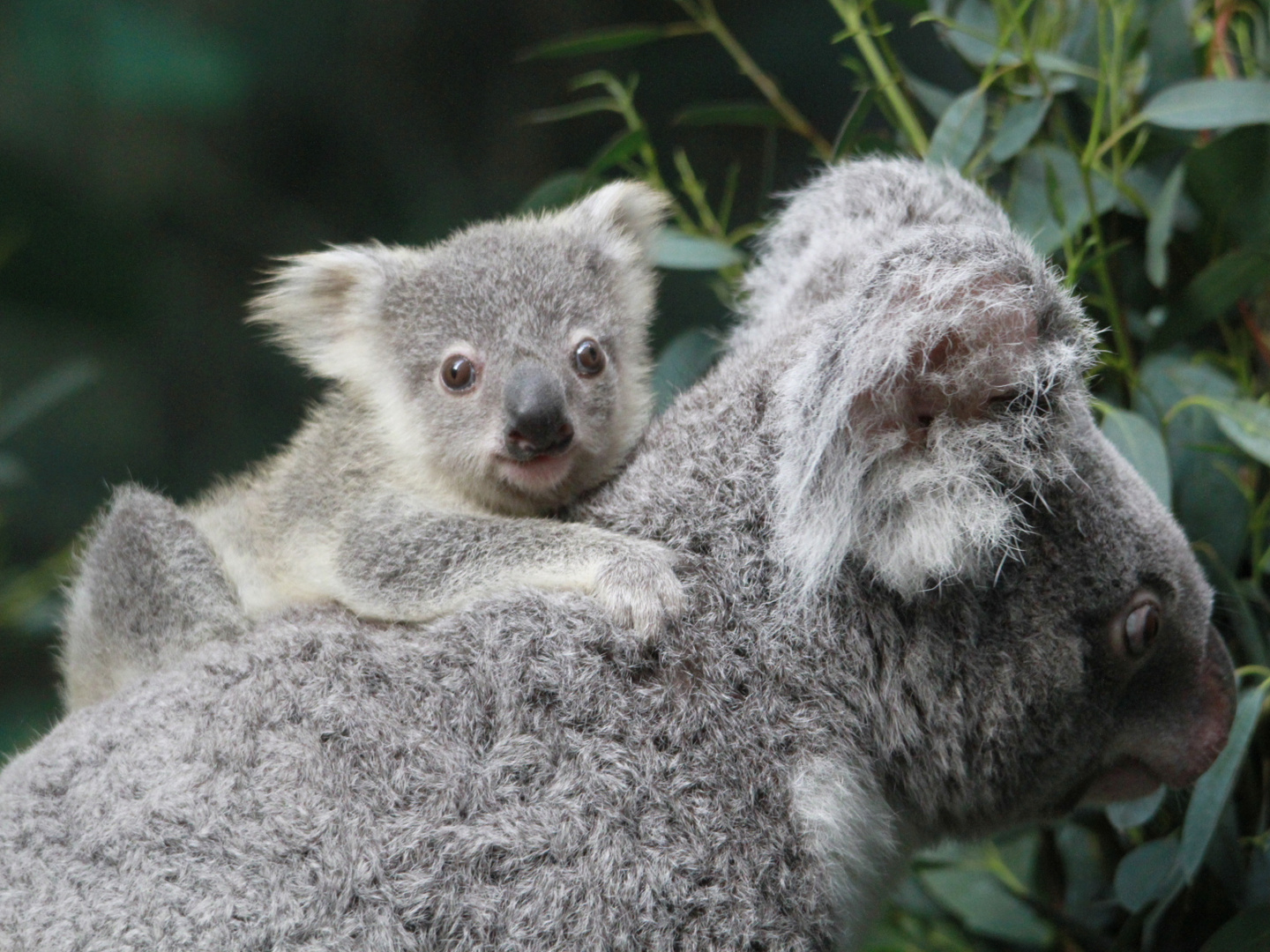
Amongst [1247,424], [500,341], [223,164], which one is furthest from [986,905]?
[223,164]

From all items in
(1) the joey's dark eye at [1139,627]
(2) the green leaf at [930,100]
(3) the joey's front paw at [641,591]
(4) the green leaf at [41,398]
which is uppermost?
(4) the green leaf at [41,398]

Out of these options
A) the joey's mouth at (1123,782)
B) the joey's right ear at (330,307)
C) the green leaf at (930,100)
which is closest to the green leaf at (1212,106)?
the green leaf at (930,100)

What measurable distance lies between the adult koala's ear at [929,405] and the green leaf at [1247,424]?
418mm

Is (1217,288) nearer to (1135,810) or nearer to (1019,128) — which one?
(1019,128)

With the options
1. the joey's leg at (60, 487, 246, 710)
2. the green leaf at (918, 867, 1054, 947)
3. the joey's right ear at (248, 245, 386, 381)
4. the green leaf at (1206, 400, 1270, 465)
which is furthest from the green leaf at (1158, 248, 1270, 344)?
the joey's leg at (60, 487, 246, 710)

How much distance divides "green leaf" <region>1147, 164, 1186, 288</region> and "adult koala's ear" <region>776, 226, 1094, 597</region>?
51cm

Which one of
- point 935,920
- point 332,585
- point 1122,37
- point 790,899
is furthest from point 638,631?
point 935,920

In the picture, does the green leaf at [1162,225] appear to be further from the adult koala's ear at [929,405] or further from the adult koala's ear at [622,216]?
the adult koala's ear at [622,216]

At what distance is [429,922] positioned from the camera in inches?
46.1

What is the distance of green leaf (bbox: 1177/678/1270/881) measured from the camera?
4.74 ft

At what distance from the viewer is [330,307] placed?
6.26ft

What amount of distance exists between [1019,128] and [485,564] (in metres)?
1.02

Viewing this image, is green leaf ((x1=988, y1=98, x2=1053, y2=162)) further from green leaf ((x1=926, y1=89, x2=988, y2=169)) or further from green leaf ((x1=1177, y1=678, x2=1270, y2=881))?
green leaf ((x1=1177, y1=678, x2=1270, y2=881))

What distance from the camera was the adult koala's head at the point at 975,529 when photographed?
1154 millimetres
